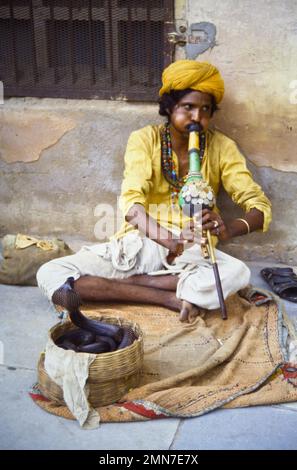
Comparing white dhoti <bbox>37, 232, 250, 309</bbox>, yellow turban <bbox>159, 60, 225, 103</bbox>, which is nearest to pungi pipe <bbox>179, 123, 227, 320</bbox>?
white dhoti <bbox>37, 232, 250, 309</bbox>

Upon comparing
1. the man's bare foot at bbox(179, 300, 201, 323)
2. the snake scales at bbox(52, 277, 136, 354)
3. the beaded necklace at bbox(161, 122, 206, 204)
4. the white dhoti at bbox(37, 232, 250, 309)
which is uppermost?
the beaded necklace at bbox(161, 122, 206, 204)

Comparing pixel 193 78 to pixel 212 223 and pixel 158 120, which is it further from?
pixel 212 223

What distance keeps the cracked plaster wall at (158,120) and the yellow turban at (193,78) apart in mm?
426

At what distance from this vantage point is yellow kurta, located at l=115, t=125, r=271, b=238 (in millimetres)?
3441

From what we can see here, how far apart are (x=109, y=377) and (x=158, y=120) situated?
2165 millimetres

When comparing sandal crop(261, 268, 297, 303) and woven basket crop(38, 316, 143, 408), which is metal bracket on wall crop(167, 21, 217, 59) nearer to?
sandal crop(261, 268, 297, 303)

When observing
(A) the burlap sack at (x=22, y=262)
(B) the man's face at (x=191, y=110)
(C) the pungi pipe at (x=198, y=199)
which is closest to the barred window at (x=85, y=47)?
(B) the man's face at (x=191, y=110)

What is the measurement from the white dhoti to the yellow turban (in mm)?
914

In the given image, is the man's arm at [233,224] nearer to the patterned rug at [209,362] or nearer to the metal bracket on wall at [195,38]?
the patterned rug at [209,362]

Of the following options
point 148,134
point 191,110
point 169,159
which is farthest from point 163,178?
point 191,110

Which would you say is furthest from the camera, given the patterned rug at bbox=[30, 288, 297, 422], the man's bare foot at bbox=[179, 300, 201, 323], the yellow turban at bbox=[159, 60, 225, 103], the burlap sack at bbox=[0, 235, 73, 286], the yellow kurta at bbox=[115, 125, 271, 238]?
the burlap sack at bbox=[0, 235, 73, 286]

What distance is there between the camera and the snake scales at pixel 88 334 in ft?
8.04

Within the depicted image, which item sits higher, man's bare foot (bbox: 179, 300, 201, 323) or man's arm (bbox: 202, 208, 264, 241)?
man's arm (bbox: 202, 208, 264, 241)

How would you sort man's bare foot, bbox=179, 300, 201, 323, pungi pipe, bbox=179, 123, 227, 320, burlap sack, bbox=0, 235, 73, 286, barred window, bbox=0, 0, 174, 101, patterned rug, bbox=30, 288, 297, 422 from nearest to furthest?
patterned rug, bbox=30, 288, 297, 422, pungi pipe, bbox=179, 123, 227, 320, man's bare foot, bbox=179, 300, 201, 323, burlap sack, bbox=0, 235, 73, 286, barred window, bbox=0, 0, 174, 101
